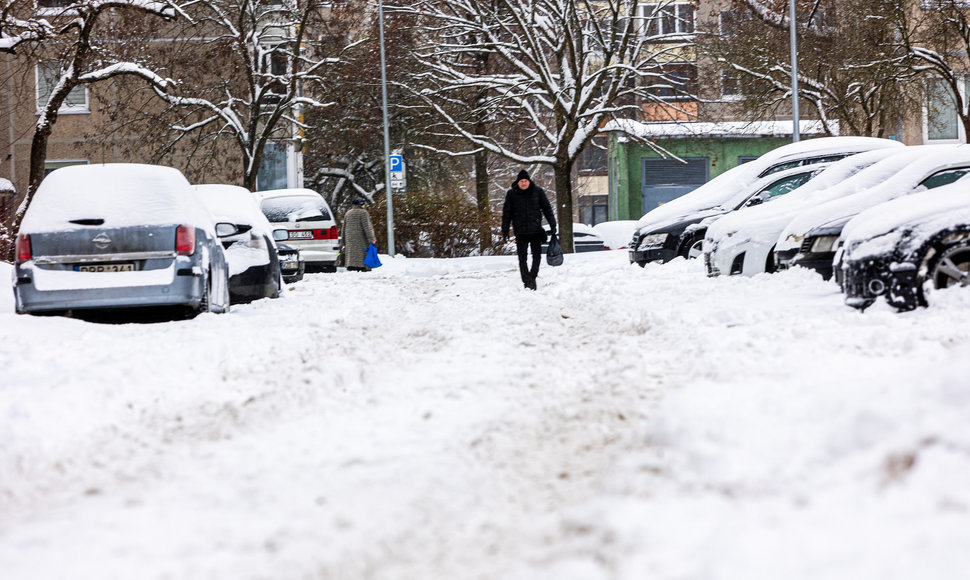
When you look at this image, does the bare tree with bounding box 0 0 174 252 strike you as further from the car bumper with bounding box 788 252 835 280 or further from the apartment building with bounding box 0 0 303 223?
the apartment building with bounding box 0 0 303 223

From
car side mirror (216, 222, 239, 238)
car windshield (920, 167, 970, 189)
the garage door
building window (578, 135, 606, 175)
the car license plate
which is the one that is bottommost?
the car license plate

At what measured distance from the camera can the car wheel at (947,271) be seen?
954 cm

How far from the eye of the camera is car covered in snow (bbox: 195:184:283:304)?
14.9m

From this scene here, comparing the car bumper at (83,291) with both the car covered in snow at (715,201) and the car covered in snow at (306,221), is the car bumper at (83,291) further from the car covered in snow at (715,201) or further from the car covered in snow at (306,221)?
the car covered in snow at (306,221)

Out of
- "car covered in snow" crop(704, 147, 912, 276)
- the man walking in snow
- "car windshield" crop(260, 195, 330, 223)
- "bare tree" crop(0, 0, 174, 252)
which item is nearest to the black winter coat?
the man walking in snow

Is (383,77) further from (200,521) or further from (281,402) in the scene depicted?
(200,521)

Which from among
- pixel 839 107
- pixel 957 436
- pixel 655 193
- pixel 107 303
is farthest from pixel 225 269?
pixel 655 193

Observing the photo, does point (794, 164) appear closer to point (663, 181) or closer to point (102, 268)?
point (102, 268)

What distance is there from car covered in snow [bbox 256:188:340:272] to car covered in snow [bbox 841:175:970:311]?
1653cm

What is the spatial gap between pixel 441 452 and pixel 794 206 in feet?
35.5

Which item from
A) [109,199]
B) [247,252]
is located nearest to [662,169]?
[247,252]

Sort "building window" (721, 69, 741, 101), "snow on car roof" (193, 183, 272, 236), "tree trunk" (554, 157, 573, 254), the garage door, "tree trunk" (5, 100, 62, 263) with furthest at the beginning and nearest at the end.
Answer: the garage door < "building window" (721, 69, 741, 101) < "tree trunk" (554, 157, 573, 254) < "tree trunk" (5, 100, 62, 263) < "snow on car roof" (193, 183, 272, 236)

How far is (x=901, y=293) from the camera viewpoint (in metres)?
9.56

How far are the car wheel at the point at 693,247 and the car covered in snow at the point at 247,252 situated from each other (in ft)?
22.9
